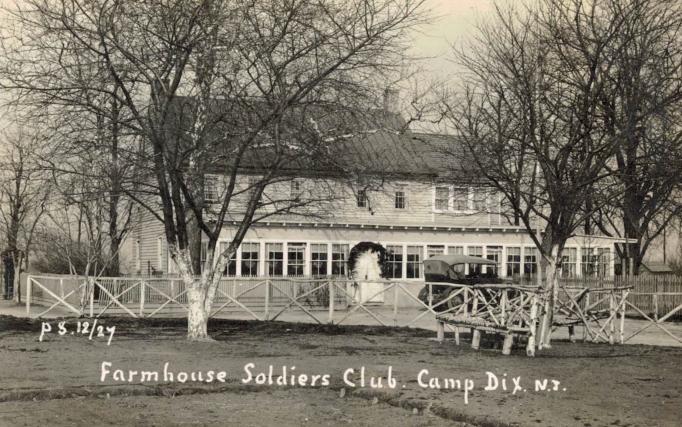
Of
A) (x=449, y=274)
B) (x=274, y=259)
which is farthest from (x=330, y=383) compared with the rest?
(x=274, y=259)

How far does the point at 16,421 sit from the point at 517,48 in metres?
13.8

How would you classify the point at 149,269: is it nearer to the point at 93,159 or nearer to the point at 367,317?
the point at 367,317

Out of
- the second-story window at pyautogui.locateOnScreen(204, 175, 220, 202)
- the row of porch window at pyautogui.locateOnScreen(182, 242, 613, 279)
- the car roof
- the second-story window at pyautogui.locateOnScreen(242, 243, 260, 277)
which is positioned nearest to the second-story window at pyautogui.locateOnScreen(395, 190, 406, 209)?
the row of porch window at pyautogui.locateOnScreen(182, 242, 613, 279)

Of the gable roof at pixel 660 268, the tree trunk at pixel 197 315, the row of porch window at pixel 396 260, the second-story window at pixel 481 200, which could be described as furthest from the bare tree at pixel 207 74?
the gable roof at pixel 660 268

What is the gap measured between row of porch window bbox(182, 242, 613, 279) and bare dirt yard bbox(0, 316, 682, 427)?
1619 cm

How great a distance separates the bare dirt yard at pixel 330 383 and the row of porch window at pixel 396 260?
16192 millimetres

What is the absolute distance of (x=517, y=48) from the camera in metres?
18.7

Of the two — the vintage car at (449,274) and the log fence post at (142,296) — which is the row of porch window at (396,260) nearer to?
the vintage car at (449,274)

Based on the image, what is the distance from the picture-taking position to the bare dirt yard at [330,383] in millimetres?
8585

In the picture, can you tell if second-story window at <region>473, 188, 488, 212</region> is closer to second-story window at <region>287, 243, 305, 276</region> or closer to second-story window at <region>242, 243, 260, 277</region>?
second-story window at <region>287, 243, 305, 276</region>

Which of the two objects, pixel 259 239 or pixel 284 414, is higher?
pixel 259 239

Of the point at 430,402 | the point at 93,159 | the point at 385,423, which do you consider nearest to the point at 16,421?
the point at 385,423

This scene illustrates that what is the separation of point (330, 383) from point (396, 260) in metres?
24.9

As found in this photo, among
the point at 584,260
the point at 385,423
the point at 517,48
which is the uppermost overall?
the point at 517,48
